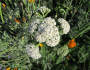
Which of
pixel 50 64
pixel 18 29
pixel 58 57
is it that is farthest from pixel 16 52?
pixel 58 57

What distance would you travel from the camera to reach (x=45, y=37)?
166 cm

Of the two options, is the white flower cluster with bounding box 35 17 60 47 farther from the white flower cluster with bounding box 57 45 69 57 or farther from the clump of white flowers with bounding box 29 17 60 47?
the white flower cluster with bounding box 57 45 69 57

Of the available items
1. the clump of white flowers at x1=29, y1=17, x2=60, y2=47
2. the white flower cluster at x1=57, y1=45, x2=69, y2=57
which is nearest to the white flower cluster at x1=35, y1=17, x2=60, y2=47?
the clump of white flowers at x1=29, y1=17, x2=60, y2=47

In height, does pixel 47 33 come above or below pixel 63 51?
above

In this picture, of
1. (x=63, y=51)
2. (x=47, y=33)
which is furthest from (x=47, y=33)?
(x=63, y=51)

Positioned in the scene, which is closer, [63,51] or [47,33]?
[47,33]

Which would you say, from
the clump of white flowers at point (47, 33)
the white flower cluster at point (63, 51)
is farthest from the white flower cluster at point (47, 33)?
the white flower cluster at point (63, 51)

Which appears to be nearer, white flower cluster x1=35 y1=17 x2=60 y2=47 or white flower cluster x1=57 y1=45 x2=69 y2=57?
white flower cluster x1=35 y1=17 x2=60 y2=47

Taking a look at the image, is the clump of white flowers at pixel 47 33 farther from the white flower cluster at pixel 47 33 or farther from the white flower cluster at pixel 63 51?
the white flower cluster at pixel 63 51

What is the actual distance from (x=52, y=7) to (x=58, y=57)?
1766mm

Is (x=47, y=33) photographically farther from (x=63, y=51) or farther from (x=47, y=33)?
(x=63, y=51)

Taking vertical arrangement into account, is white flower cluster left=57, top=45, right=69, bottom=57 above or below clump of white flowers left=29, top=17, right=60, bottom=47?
below

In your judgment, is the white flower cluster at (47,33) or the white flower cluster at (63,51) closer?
the white flower cluster at (47,33)

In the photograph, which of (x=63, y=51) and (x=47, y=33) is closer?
(x=47, y=33)
